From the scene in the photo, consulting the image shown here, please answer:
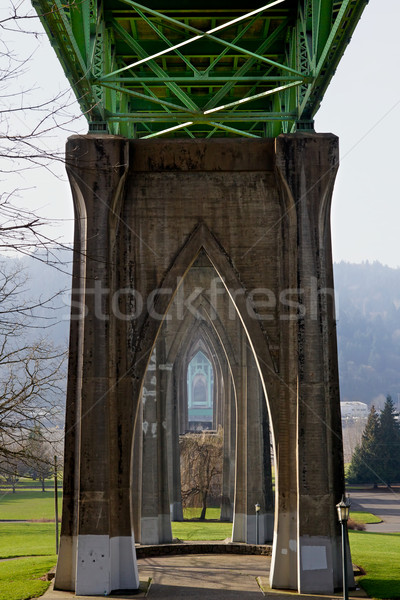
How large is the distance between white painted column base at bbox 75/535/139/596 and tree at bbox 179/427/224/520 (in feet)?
95.5

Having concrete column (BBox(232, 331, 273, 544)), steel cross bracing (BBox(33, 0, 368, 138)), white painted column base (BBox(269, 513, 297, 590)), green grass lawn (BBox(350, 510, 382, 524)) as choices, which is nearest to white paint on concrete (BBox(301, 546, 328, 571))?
white painted column base (BBox(269, 513, 297, 590))

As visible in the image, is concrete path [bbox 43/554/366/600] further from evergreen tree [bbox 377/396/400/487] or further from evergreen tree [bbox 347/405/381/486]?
evergreen tree [bbox 347/405/381/486]

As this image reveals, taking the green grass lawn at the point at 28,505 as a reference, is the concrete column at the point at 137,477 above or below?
above

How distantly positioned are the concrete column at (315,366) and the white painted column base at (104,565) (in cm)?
384

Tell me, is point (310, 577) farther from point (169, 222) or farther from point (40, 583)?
point (169, 222)

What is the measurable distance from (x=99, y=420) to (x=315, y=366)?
511cm

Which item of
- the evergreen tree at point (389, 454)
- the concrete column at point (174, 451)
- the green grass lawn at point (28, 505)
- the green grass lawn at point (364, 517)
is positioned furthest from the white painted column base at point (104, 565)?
the evergreen tree at point (389, 454)

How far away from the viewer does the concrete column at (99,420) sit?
16.5m

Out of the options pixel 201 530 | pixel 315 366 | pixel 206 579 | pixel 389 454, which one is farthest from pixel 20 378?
pixel 389 454

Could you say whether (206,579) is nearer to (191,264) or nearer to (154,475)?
(191,264)

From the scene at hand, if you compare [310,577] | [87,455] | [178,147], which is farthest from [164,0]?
[310,577]

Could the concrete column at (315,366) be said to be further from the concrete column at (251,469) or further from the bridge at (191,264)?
the concrete column at (251,469)

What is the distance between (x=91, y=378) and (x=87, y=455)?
1.73 meters

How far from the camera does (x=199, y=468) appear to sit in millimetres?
46281
